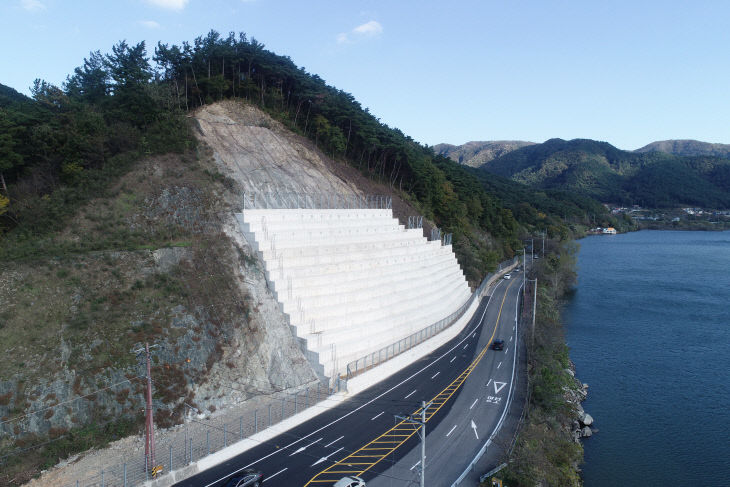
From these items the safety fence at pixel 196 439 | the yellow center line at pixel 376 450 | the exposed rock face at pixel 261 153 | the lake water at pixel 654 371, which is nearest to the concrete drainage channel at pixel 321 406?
the safety fence at pixel 196 439

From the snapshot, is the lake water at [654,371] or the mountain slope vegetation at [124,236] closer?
the mountain slope vegetation at [124,236]

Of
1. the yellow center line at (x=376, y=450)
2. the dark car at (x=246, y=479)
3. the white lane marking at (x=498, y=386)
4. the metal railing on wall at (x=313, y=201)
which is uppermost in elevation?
the metal railing on wall at (x=313, y=201)

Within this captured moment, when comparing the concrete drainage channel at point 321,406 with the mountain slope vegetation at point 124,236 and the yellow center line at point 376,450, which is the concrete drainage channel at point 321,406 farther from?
the yellow center line at point 376,450

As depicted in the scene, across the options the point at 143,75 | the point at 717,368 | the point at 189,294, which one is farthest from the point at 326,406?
the point at 717,368

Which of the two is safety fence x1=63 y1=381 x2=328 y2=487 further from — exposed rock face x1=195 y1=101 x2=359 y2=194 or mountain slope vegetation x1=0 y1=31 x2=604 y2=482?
exposed rock face x1=195 y1=101 x2=359 y2=194

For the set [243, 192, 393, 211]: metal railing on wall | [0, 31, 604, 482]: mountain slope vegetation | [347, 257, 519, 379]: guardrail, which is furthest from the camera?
[243, 192, 393, 211]: metal railing on wall

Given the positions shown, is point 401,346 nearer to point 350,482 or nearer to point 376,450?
point 376,450

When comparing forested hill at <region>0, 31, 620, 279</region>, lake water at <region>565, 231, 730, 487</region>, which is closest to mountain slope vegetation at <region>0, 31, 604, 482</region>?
forested hill at <region>0, 31, 620, 279</region>
